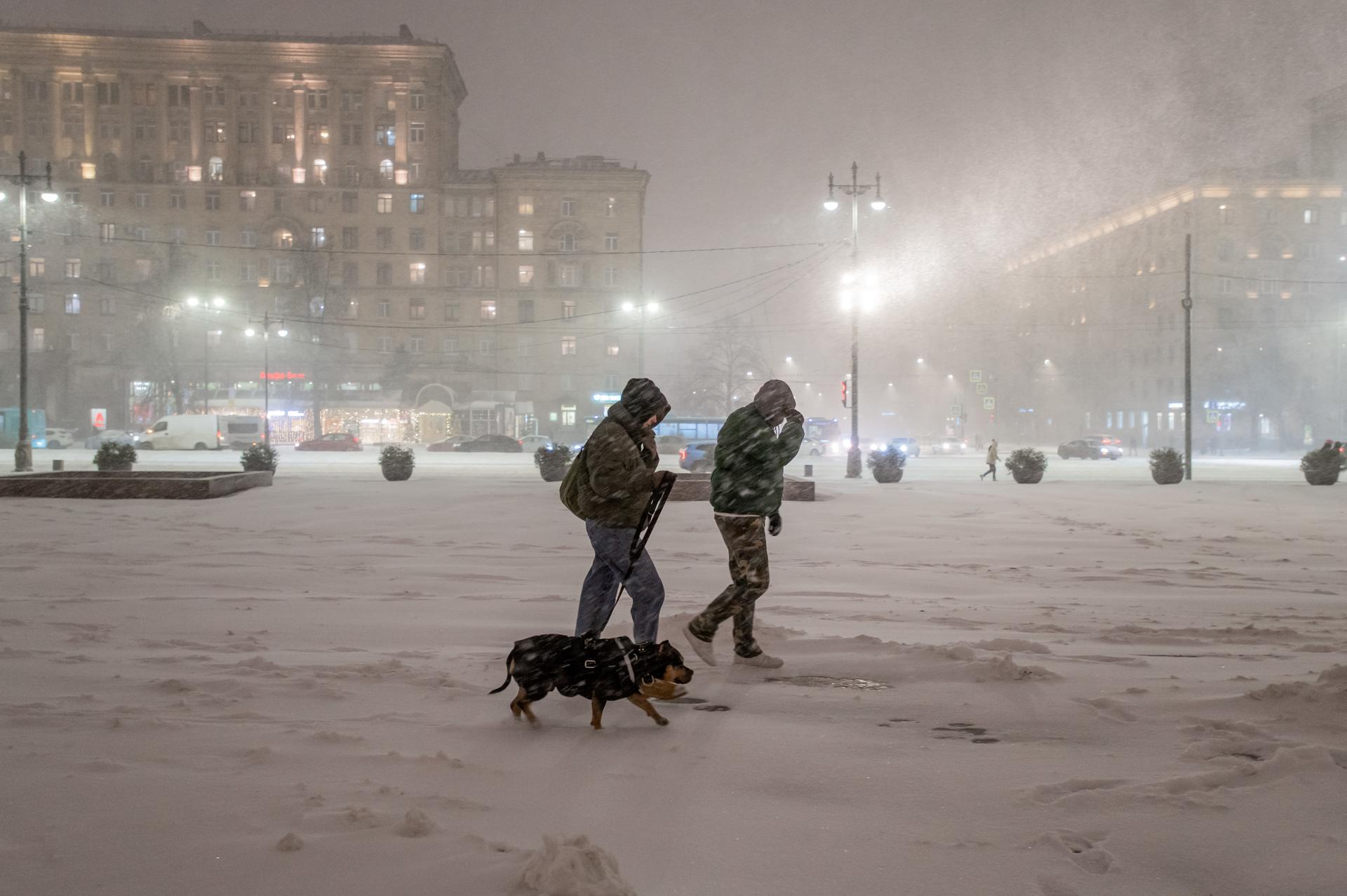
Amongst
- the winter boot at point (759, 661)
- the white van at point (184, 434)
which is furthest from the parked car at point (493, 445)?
the winter boot at point (759, 661)

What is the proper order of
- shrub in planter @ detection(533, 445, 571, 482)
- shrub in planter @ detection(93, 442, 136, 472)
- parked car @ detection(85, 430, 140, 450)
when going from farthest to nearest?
parked car @ detection(85, 430, 140, 450) < shrub in planter @ detection(533, 445, 571, 482) < shrub in planter @ detection(93, 442, 136, 472)

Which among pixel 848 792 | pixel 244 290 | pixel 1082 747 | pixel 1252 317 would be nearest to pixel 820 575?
pixel 1082 747

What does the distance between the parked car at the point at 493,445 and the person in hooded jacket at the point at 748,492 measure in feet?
174

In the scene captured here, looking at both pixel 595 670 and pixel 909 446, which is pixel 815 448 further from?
pixel 595 670

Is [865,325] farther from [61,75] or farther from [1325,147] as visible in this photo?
[61,75]

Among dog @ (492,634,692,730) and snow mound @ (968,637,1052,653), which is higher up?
dog @ (492,634,692,730)

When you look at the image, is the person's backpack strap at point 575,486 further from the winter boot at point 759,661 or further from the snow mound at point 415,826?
the snow mound at point 415,826

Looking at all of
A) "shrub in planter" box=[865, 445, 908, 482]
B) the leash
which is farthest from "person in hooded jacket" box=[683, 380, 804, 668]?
"shrub in planter" box=[865, 445, 908, 482]

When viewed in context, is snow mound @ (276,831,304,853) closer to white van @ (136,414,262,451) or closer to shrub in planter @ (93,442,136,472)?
shrub in planter @ (93,442,136,472)

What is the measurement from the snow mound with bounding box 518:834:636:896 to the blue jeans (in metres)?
2.10

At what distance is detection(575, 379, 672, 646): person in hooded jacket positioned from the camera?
532cm

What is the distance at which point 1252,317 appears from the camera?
74.1 m

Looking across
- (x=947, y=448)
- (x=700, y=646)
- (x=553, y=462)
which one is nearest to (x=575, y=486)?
(x=700, y=646)

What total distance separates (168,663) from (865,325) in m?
90.2
